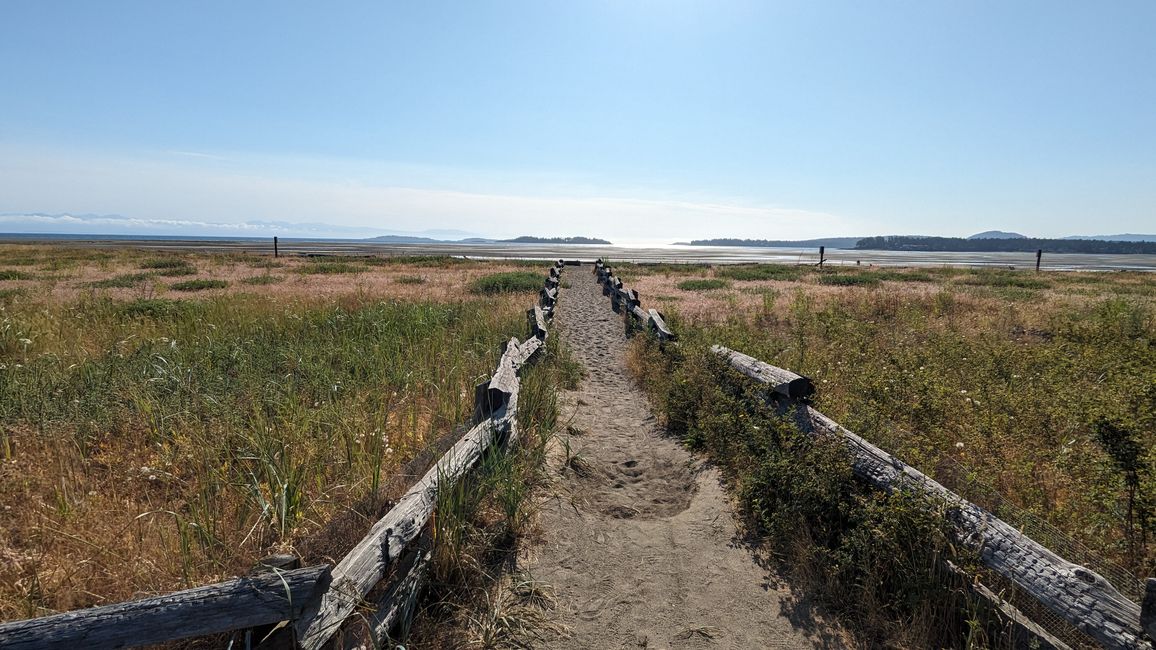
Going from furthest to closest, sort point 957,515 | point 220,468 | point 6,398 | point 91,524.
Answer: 1. point 6,398
2. point 220,468
3. point 91,524
4. point 957,515

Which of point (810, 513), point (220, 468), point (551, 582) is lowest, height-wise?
point (551, 582)

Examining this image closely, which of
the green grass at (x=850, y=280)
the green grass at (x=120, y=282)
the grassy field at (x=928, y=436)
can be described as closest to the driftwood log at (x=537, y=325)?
the grassy field at (x=928, y=436)

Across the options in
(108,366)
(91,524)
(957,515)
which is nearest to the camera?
(957,515)

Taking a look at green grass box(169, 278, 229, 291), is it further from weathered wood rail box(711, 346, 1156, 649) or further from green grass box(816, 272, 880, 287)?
green grass box(816, 272, 880, 287)

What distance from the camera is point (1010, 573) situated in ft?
9.25

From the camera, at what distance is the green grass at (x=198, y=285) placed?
19.9 meters

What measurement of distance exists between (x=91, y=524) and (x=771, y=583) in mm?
5002

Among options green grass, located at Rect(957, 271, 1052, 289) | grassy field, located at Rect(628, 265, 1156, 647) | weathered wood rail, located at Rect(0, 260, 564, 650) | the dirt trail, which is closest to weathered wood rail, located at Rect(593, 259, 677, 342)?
grassy field, located at Rect(628, 265, 1156, 647)

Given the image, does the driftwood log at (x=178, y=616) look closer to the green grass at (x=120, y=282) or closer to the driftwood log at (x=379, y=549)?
the driftwood log at (x=379, y=549)

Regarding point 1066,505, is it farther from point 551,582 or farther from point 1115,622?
point 551,582

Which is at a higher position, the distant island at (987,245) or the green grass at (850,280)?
the distant island at (987,245)

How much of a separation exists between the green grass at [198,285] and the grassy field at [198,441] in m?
10.6

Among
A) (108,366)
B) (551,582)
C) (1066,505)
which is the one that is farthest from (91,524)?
(1066,505)

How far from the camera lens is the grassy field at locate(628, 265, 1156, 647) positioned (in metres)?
3.40
